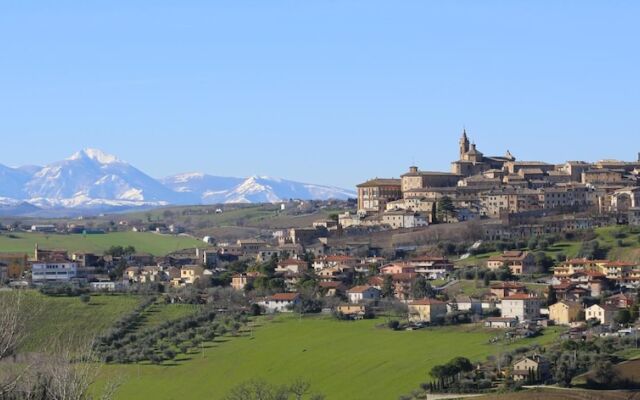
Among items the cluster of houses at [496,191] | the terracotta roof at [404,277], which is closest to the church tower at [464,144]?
the cluster of houses at [496,191]

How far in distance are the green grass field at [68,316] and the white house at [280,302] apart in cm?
606

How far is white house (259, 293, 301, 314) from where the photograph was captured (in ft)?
237

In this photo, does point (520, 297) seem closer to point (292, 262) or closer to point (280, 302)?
point (280, 302)

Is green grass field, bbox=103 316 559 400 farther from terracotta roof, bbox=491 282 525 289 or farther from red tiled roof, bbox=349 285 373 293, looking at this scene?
red tiled roof, bbox=349 285 373 293

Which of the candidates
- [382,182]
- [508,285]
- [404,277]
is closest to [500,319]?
[508,285]

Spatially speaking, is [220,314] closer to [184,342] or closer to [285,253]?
[184,342]

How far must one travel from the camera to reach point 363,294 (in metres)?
72.5

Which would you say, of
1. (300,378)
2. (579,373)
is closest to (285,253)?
(300,378)

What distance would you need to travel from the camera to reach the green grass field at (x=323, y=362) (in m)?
54.9

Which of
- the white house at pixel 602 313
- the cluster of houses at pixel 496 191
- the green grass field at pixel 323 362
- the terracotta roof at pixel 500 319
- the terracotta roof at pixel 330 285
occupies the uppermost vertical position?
the cluster of houses at pixel 496 191

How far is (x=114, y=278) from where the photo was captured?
284ft

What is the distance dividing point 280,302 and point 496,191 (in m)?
26.2

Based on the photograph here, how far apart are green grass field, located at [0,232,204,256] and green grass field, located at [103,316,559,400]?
43125 millimetres

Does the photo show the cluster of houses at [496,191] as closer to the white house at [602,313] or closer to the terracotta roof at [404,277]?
the terracotta roof at [404,277]
